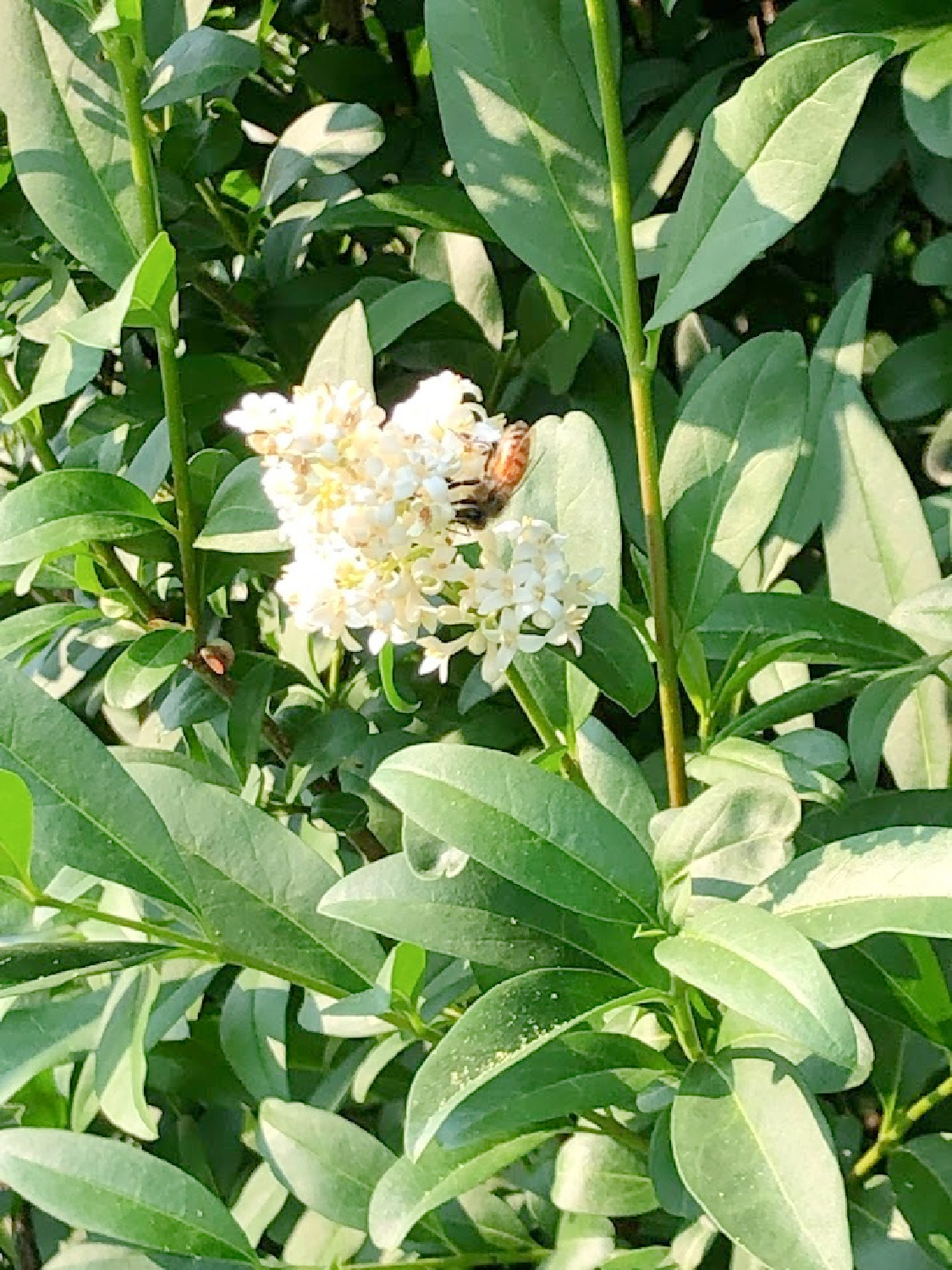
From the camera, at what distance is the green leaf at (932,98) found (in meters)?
0.78

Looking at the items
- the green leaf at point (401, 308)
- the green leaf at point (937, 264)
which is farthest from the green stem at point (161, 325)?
the green leaf at point (937, 264)

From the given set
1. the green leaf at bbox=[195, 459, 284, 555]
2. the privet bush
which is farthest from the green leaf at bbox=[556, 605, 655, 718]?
the green leaf at bbox=[195, 459, 284, 555]

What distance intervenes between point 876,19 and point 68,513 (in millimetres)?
622

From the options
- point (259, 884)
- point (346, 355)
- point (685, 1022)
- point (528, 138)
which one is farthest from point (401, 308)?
point (685, 1022)

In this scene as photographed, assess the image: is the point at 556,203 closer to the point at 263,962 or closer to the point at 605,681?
the point at 605,681

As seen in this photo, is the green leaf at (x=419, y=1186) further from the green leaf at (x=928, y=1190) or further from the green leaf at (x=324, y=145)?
the green leaf at (x=324, y=145)

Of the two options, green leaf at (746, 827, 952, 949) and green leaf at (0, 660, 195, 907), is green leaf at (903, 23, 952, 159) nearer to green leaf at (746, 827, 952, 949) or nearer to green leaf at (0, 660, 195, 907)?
green leaf at (746, 827, 952, 949)

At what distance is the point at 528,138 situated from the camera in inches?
27.3

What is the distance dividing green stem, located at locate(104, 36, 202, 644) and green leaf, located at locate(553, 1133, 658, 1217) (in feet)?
1.37

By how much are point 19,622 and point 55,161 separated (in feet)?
0.96

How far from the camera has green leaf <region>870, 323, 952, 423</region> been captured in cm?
95

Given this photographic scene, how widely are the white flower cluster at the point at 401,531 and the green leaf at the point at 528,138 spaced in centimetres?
11

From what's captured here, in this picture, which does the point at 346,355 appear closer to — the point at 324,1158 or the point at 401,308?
the point at 401,308

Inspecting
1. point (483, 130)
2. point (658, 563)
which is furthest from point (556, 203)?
point (658, 563)
